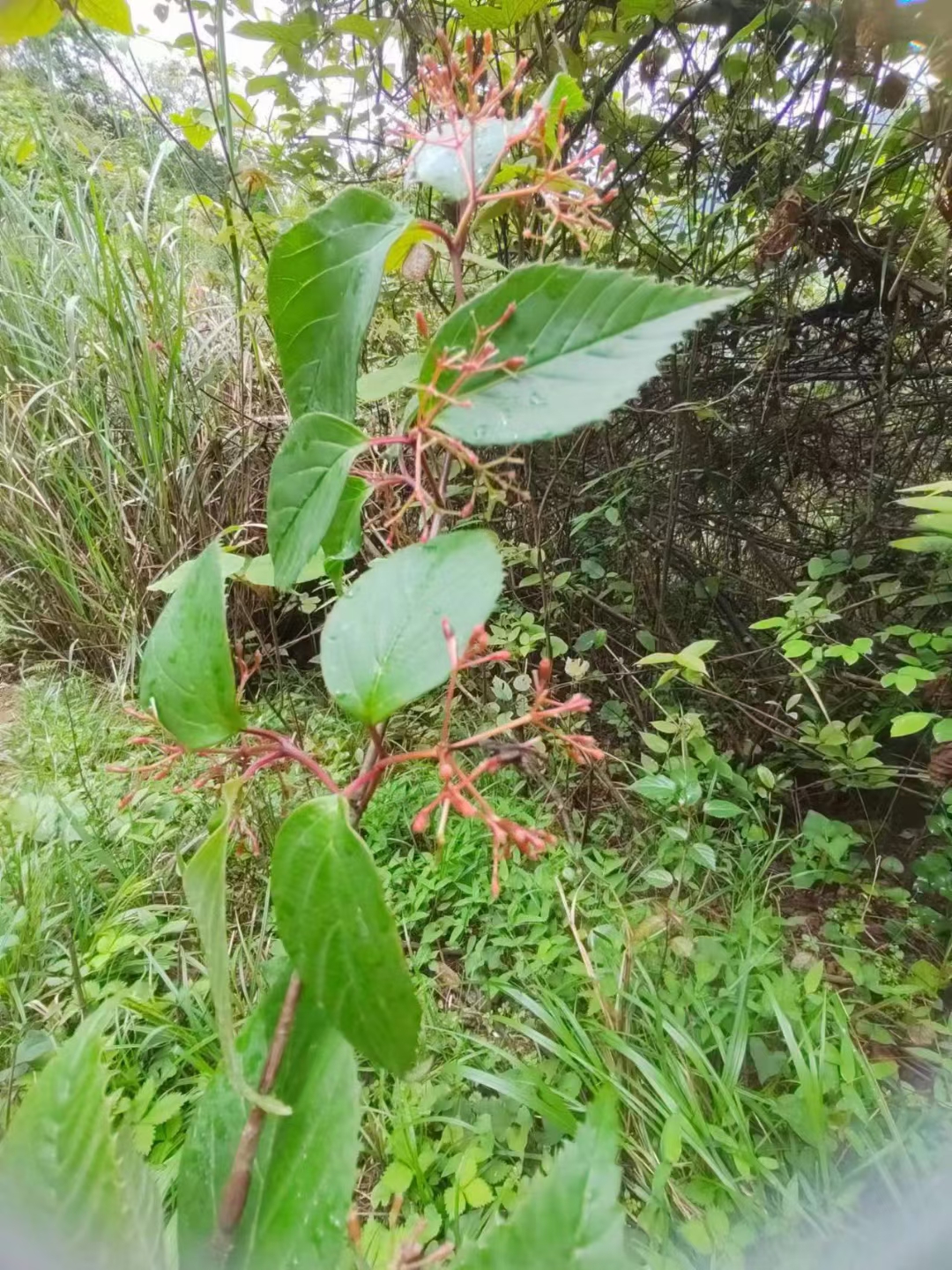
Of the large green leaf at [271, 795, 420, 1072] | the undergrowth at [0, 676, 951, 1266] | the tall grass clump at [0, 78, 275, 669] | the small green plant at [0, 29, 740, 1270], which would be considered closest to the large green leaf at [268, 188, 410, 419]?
Answer: the small green plant at [0, 29, 740, 1270]

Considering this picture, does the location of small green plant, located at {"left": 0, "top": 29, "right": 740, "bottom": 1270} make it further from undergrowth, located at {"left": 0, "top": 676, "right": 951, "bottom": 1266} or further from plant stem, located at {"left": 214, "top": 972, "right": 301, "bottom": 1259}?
undergrowth, located at {"left": 0, "top": 676, "right": 951, "bottom": 1266}

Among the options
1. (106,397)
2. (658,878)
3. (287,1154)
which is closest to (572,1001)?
(658,878)

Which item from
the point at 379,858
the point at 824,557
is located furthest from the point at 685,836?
the point at 824,557

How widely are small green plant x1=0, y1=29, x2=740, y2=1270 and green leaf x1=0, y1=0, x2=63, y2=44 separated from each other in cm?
18

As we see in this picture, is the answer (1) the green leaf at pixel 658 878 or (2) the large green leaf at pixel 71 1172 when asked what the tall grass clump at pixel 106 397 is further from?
(2) the large green leaf at pixel 71 1172

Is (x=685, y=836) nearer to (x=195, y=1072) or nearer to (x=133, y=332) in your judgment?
(x=195, y=1072)

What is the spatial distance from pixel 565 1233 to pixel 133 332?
1424mm

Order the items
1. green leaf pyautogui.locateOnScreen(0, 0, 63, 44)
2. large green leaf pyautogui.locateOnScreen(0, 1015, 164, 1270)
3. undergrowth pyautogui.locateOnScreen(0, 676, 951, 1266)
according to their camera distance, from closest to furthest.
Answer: large green leaf pyautogui.locateOnScreen(0, 1015, 164, 1270) < green leaf pyautogui.locateOnScreen(0, 0, 63, 44) < undergrowth pyautogui.locateOnScreen(0, 676, 951, 1266)

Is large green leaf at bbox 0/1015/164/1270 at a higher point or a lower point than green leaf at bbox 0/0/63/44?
lower

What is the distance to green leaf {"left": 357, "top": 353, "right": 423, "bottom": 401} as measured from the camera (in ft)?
0.92

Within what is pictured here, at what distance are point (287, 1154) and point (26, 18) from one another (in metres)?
0.40

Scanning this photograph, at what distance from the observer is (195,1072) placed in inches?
26.3

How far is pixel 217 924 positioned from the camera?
0.53 ft

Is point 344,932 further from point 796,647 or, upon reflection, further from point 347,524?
point 796,647
